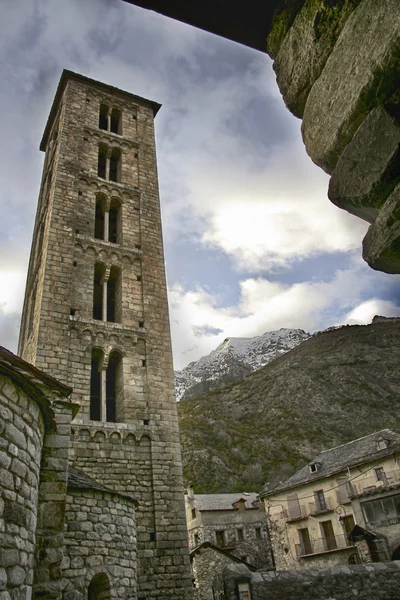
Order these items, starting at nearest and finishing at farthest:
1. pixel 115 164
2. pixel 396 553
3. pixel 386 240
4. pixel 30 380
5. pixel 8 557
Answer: pixel 386 240, pixel 8 557, pixel 30 380, pixel 396 553, pixel 115 164

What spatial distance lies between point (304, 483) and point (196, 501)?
12.0 metres

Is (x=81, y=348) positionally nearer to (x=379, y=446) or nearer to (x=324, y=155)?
(x=324, y=155)

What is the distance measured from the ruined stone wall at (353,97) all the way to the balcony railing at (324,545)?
26739mm

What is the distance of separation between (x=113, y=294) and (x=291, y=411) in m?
56.6

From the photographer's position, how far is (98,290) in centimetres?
1797

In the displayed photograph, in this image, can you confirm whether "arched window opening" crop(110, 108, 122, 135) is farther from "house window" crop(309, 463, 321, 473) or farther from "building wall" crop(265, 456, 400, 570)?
"house window" crop(309, 463, 321, 473)

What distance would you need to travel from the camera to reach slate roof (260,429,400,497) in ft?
82.8

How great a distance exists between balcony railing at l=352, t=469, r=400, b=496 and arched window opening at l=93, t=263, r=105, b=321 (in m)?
17.1

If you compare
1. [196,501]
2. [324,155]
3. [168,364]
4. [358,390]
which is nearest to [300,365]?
[358,390]

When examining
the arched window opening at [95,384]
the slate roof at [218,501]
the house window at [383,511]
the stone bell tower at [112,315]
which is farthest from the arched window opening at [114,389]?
the slate roof at [218,501]

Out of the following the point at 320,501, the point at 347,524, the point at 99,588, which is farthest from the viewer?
the point at 320,501

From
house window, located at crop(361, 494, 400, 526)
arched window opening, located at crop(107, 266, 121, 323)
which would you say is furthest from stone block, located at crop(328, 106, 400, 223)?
house window, located at crop(361, 494, 400, 526)

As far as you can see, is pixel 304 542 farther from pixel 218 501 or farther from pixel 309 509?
pixel 218 501

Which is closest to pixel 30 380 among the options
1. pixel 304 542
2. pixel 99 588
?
pixel 99 588
